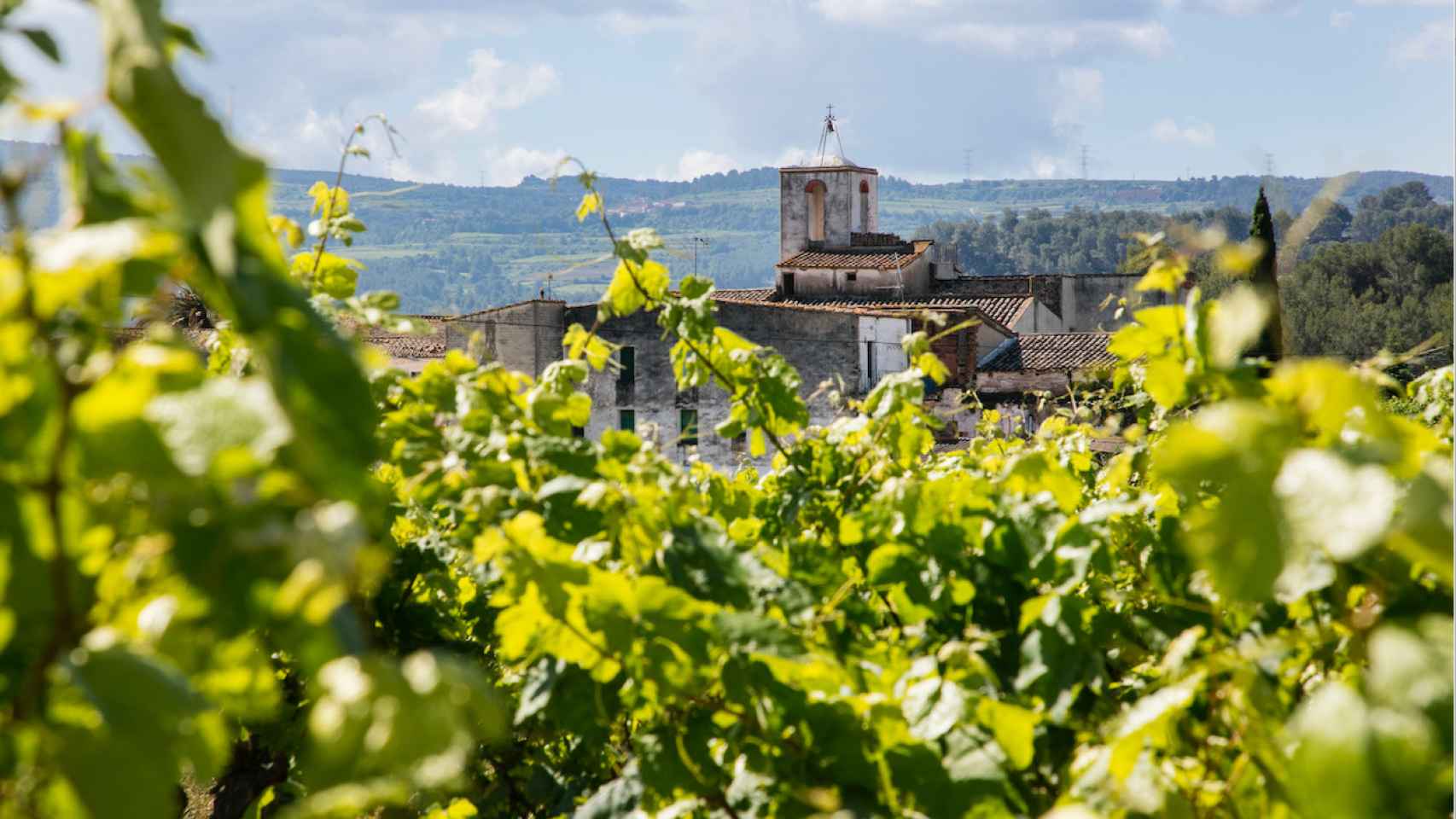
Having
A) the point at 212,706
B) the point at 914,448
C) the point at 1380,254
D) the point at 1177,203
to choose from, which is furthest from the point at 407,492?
the point at 1177,203

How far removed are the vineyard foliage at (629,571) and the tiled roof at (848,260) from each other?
125ft

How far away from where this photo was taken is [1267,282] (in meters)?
9.23

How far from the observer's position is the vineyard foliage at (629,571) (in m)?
1.00

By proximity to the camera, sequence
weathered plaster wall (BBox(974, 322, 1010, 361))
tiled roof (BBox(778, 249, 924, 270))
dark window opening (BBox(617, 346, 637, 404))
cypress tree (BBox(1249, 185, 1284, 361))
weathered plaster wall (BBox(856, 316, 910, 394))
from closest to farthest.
Result: cypress tree (BBox(1249, 185, 1284, 361)), weathered plaster wall (BBox(856, 316, 910, 394)), weathered plaster wall (BBox(974, 322, 1010, 361)), dark window opening (BBox(617, 346, 637, 404)), tiled roof (BBox(778, 249, 924, 270))

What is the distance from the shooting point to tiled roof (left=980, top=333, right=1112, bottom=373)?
1235 inches

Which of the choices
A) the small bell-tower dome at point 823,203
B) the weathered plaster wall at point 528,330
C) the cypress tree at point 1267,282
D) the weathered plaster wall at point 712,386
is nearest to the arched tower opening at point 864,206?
the small bell-tower dome at point 823,203

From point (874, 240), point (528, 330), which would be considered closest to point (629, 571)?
point (528, 330)

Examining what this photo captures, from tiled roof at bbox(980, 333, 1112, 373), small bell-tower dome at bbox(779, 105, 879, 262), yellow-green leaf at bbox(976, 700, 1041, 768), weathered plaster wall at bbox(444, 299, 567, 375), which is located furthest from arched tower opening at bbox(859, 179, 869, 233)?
yellow-green leaf at bbox(976, 700, 1041, 768)

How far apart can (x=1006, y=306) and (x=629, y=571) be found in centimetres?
3887

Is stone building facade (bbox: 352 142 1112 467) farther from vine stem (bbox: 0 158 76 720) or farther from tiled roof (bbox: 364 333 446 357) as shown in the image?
vine stem (bbox: 0 158 76 720)

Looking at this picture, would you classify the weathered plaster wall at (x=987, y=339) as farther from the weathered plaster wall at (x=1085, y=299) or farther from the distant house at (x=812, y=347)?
the weathered plaster wall at (x=1085, y=299)

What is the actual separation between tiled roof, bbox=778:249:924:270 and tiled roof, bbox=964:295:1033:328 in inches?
105

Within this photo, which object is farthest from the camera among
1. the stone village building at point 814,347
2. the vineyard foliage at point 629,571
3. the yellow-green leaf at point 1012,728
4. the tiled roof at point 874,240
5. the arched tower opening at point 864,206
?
the arched tower opening at point 864,206

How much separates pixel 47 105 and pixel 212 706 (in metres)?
0.47
